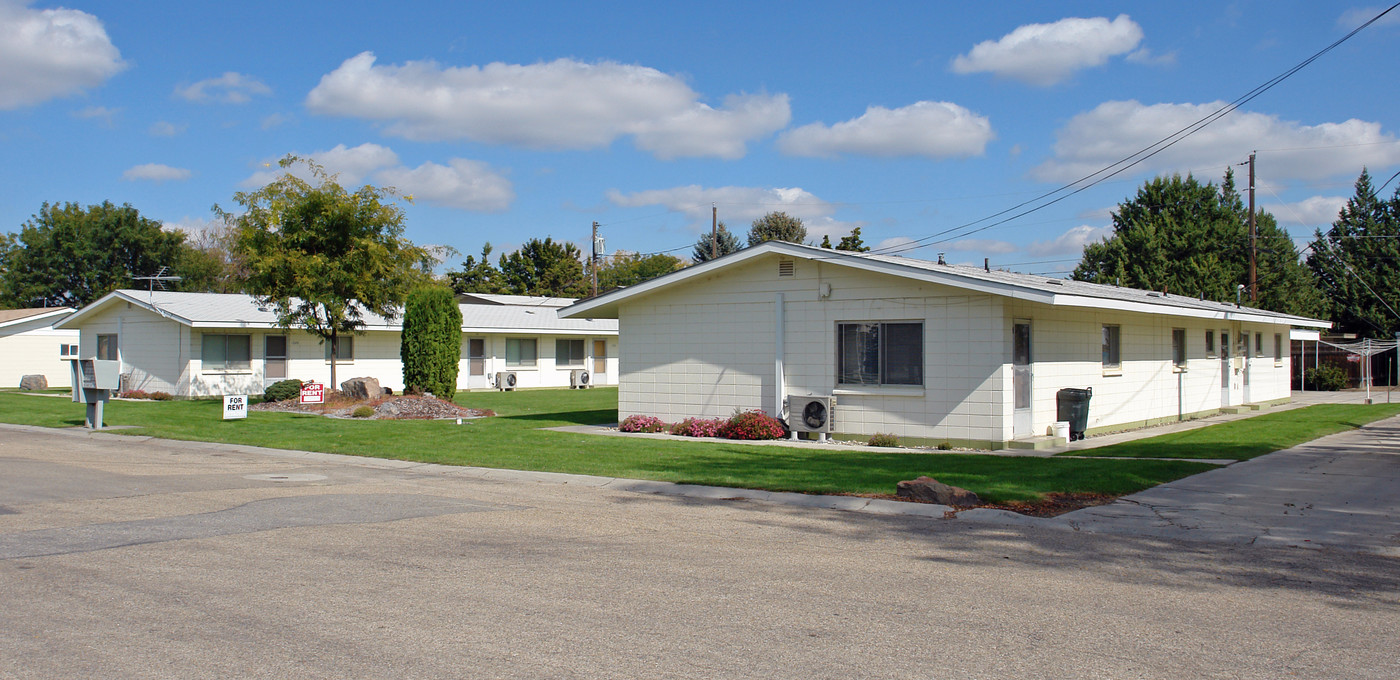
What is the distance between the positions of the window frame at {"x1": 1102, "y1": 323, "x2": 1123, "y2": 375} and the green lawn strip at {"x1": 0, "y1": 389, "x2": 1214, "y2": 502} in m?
6.22

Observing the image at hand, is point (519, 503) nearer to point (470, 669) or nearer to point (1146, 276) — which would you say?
point (470, 669)

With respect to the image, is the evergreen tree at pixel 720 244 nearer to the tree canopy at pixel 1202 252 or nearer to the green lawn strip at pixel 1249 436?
the tree canopy at pixel 1202 252

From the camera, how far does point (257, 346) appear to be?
31609 millimetres

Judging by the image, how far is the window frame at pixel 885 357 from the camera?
1666 centimetres

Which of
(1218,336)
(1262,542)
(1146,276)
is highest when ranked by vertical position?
(1146,276)

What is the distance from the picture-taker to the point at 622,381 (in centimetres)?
2047

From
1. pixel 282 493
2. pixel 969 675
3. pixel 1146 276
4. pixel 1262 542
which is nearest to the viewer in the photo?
pixel 969 675

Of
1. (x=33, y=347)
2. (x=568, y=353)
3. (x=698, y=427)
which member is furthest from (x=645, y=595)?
(x=33, y=347)

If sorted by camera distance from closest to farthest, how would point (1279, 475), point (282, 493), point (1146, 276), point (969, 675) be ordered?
1. point (969, 675)
2. point (282, 493)
3. point (1279, 475)
4. point (1146, 276)

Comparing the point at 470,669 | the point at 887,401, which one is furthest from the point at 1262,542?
the point at 887,401

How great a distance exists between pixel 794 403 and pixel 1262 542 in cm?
964

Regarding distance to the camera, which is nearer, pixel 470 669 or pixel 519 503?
pixel 470 669

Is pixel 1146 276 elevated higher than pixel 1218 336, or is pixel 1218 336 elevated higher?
pixel 1146 276

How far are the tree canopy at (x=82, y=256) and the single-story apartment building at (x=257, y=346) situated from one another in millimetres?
30293
